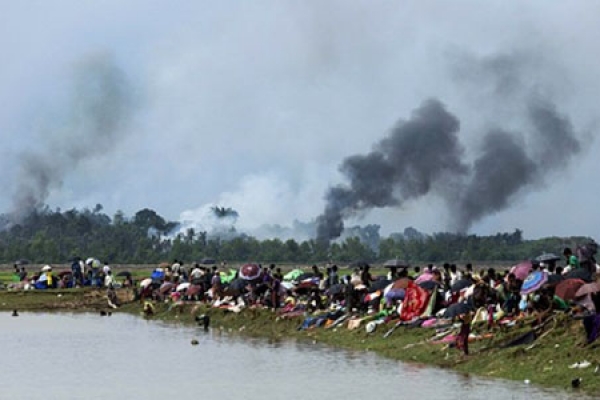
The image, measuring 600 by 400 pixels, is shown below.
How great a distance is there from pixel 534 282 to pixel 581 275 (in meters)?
1.27

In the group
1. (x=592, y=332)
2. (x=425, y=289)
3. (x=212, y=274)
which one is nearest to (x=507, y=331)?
(x=592, y=332)

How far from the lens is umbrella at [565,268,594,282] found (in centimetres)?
3303

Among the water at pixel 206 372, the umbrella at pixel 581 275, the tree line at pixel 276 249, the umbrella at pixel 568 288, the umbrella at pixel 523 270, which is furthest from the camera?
the tree line at pixel 276 249

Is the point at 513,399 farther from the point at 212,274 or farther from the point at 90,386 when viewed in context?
the point at 212,274

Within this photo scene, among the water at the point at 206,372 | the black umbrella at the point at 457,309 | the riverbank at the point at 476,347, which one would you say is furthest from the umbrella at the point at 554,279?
the water at the point at 206,372

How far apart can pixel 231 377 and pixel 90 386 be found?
397 centimetres

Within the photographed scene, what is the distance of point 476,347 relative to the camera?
109 feet

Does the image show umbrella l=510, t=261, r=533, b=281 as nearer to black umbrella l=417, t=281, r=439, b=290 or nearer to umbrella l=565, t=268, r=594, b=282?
black umbrella l=417, t=281, r=439, b=290

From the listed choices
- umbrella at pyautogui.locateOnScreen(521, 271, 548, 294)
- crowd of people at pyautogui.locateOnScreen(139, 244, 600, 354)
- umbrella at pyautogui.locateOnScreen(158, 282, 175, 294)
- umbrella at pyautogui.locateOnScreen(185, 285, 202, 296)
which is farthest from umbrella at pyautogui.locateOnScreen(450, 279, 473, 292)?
umbrella at pyautogui.locateOnScreen(158, 282, 175, 294)

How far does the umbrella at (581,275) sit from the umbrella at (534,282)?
631 mm

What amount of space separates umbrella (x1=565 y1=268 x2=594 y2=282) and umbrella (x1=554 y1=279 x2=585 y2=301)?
2.27ft

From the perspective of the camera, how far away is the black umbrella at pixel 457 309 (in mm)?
35969

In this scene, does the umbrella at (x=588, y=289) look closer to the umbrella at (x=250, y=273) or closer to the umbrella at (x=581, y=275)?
the umbrella at (x=581, y=275)

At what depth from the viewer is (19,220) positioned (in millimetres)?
193500
